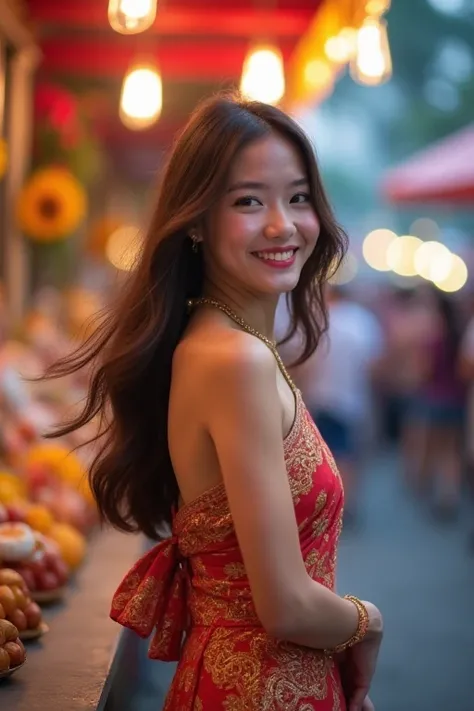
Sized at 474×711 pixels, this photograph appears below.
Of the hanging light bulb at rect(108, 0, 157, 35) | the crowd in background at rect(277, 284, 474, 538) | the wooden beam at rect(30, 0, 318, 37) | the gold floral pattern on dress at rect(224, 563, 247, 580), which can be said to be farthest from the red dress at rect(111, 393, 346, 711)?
the wooden beam at rect(30, 0, 318, 37)

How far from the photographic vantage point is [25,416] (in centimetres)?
510

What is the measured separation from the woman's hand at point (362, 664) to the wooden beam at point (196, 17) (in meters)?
5.11

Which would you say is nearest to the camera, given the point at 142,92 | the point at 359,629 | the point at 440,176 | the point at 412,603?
the point at 359,629

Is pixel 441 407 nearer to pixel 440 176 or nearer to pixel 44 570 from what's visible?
pixel 440 176

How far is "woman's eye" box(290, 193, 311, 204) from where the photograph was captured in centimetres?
212

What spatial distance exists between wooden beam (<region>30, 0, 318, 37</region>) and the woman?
4.78 m

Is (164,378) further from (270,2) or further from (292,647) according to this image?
(270,2)

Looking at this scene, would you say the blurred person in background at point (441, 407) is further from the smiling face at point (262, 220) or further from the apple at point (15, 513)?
the smiling face at point (262, 220)

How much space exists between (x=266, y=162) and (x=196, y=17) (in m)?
5.13

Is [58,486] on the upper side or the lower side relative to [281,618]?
lower

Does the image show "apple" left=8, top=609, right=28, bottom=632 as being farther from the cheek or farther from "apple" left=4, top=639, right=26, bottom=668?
the cheek

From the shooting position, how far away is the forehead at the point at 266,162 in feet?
6.71

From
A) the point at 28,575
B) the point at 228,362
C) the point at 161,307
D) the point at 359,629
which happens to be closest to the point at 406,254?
the point at 28,575

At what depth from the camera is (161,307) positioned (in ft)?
7.01
